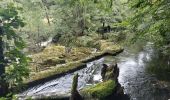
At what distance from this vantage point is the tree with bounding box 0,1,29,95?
655 cm

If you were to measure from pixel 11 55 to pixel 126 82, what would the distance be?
15997mm

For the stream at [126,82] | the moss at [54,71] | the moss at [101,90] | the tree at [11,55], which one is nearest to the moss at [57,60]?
the moss at [54,71]

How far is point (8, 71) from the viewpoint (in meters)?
6.68

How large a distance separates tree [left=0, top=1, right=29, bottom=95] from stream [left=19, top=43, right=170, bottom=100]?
10.9m

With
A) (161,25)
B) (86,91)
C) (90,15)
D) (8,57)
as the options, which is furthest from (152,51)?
(8,57)

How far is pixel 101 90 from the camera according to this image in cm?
1783

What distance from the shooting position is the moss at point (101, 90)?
17594 mm

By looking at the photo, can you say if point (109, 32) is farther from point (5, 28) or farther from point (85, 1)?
point (5, 28)

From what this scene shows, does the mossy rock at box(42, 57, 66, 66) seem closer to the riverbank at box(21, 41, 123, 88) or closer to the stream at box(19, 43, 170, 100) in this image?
the riverbank at box(21, 41, 123, 88)

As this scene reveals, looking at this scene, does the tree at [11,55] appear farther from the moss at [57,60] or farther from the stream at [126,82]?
the moss at [57,60]

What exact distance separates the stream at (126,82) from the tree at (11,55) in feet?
35.7

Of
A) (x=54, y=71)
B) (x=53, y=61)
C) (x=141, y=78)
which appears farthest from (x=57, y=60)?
(x=141, y=78)

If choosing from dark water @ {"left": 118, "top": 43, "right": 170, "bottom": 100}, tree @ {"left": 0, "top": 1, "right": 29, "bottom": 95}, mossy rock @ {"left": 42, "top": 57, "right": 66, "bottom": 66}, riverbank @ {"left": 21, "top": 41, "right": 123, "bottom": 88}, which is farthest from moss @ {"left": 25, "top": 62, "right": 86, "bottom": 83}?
tree @ {"left": 0, "top": 1, "right": 29, "bottom": 95}

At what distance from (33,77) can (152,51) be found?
642 inches
